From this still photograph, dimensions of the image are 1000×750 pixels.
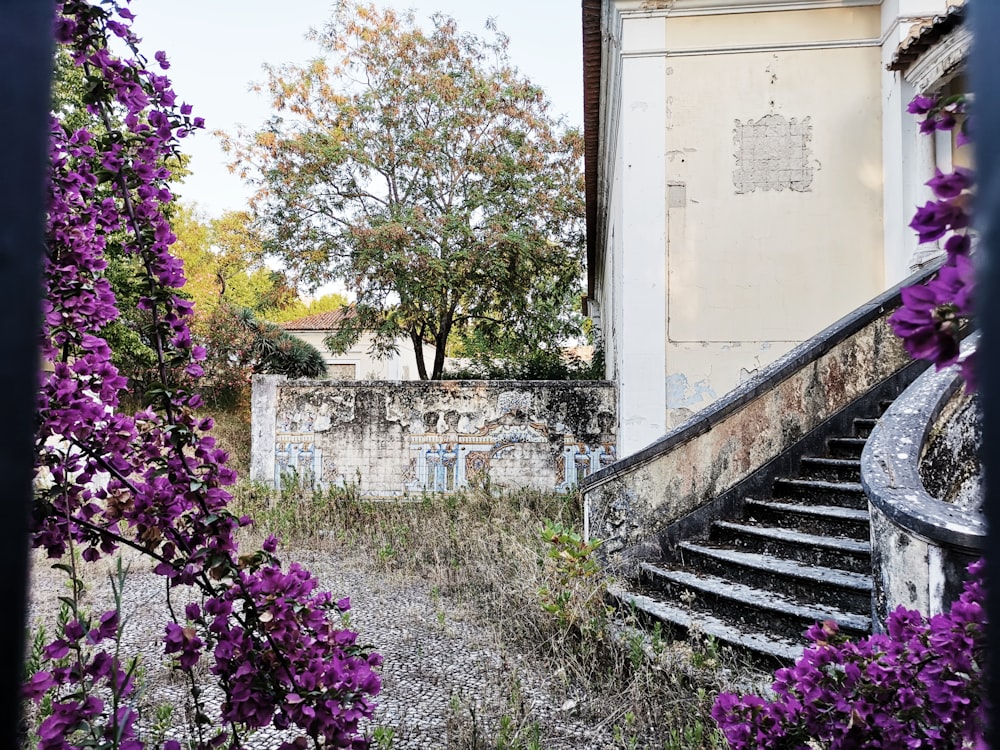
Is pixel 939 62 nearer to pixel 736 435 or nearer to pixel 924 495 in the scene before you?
pixel 736 435

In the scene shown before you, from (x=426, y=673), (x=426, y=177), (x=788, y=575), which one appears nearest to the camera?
(x=426, y=673)

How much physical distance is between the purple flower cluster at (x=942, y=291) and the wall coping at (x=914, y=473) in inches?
49.9

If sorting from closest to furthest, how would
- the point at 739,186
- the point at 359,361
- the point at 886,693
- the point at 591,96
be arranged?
the point at 886,693 → the point at 739,186 → the point at 591,96 → the point at 359,361

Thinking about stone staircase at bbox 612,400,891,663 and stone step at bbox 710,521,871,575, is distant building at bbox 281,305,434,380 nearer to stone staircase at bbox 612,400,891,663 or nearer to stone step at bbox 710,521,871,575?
stone staircase at bbox 612,400,891,663

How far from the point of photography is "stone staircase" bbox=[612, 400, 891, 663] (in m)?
3.28

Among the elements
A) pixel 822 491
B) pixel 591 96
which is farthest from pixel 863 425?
pixel 591 96

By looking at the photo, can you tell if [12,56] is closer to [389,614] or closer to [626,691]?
[626,691]

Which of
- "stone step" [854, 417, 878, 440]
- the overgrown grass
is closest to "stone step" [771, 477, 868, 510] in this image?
"stone step" [854, 417, 878, 440]

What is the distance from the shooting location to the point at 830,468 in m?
4.61

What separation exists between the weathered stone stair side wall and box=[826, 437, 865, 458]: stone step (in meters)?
0.18

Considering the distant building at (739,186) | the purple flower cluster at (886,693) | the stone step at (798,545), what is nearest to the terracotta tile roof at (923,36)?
the distant building at (739,186)

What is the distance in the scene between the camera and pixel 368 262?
40.5ft

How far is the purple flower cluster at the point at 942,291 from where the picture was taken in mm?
730

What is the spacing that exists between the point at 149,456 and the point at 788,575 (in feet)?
10.7
